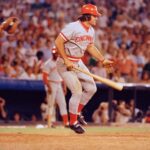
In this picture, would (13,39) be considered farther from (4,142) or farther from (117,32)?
(4,142)

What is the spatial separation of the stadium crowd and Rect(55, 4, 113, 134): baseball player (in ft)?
17.3

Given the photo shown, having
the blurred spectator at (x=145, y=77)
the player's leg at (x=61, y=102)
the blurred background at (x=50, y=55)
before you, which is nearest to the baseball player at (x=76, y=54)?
the player's leg at (x=61, y=102)

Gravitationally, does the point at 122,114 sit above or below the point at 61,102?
below

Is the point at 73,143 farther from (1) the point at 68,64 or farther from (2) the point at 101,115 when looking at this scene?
(2) the point at 101,115

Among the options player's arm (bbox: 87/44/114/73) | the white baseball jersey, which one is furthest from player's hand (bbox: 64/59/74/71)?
player's arm (bbox: 87/44/114/73)

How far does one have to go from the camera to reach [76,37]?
36.1 ft

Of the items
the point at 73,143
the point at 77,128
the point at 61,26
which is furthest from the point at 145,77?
the point at 73,143

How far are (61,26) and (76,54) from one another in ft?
26.7

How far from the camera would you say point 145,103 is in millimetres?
18078

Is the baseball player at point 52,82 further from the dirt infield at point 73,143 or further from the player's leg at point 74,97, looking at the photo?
the dirt infield at point 73,143

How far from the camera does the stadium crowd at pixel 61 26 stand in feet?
55.6

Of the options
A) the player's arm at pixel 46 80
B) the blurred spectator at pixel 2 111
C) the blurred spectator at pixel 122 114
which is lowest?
the blurred spectator at pixel 122 114

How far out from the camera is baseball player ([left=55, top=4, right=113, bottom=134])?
10828 millimetres

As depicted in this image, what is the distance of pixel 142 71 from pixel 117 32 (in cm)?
228
